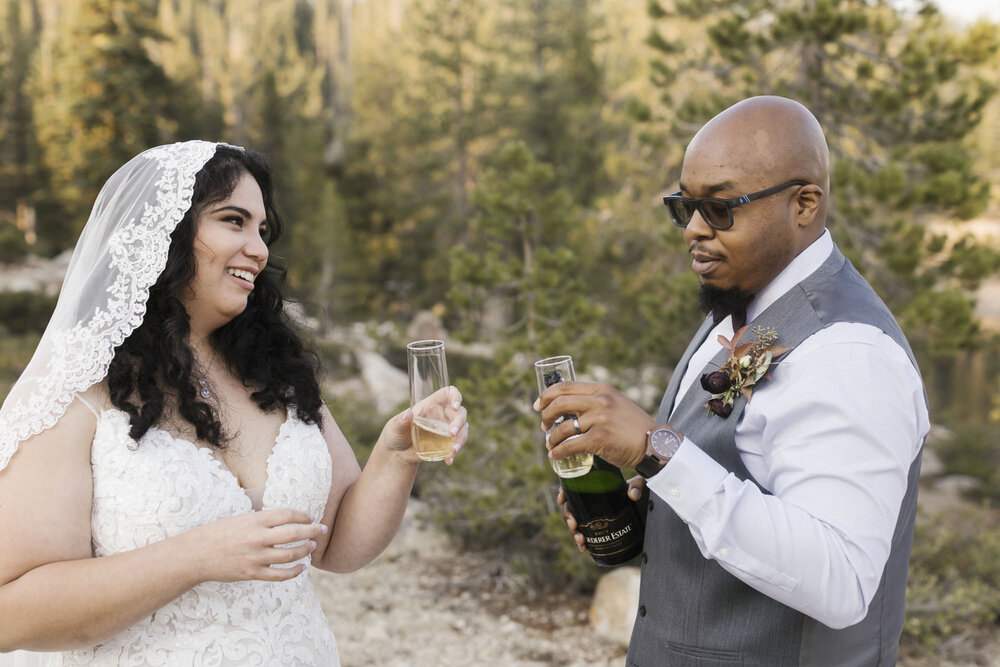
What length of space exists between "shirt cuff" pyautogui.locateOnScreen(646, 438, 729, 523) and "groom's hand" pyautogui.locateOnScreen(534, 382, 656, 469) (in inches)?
3.0

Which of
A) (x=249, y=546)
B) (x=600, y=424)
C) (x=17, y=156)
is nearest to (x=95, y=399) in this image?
(x=249, y=546)

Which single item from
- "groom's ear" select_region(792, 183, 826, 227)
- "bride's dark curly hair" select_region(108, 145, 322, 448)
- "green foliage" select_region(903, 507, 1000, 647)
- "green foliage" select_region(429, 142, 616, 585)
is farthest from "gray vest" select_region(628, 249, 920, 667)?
"green foliage" select_region(903, 507, 1000, 647)

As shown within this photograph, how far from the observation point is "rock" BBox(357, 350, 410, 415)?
14.1m

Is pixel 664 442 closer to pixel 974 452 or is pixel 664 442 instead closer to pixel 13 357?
pixel 974 452

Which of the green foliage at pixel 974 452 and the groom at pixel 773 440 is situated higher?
A: the groom at pixel 773 440

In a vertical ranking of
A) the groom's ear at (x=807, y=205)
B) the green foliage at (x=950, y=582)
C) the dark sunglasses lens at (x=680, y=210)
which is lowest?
the green foliage at (x=950, y=582)

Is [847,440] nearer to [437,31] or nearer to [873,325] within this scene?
[873,325]

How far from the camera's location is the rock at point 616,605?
522 centimetres

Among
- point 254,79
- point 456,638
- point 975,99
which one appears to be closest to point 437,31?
point 254,79

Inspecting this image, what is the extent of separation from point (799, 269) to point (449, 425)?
3.40 ft

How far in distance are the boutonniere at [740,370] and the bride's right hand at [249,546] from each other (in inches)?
42.6

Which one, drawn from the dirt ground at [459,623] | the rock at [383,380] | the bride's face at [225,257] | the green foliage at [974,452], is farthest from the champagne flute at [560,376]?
the green foliage at [974,452]

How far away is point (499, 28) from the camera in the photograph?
2450cm

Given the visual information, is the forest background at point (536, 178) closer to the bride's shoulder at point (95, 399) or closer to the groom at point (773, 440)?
the bride's shoulder at point (95, 399)
